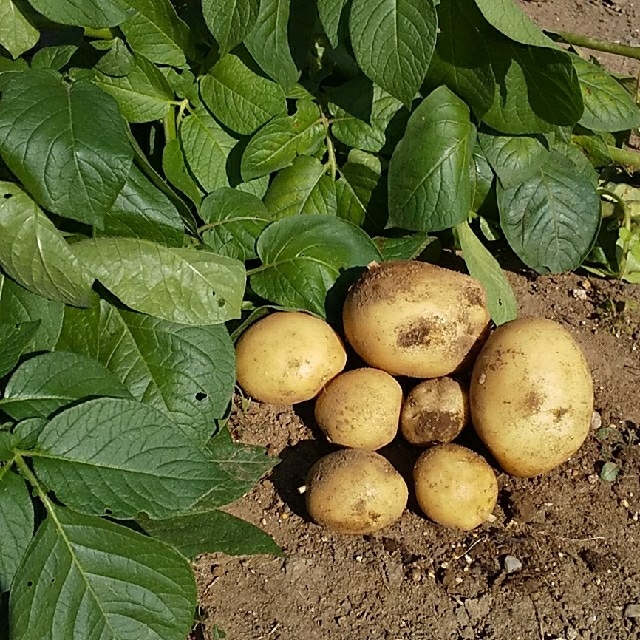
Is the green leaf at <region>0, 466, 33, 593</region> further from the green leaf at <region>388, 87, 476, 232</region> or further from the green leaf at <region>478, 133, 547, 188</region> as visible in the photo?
the green leaf at <region>478, 133, 547, 188</region>

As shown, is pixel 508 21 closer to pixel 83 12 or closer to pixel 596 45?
pixel 596 45

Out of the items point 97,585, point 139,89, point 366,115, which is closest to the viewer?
point 97,585

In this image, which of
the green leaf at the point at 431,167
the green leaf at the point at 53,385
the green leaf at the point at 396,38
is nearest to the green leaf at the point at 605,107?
the green leaf at the point at 431,167

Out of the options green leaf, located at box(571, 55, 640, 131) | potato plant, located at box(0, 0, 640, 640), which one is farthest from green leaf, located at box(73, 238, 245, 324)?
green leaf, located at box(571, 55, 640, 131)

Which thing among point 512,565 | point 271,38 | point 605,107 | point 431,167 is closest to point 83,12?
point 271,38

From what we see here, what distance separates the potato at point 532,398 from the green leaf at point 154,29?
78 centimetres

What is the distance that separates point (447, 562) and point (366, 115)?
84cm

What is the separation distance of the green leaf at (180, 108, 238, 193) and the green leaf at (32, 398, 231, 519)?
597 millimetres

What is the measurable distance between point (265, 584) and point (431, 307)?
1.75 feet

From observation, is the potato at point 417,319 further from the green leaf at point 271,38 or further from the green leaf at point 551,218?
the green leaf at point 271,38

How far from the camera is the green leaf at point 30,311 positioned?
166cm

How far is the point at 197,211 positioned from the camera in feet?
6.27

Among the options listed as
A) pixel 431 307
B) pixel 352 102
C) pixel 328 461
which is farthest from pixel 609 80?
pixel 328 461

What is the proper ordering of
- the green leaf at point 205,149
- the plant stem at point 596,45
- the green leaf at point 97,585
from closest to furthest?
the green leaf at point 97,585 → the green leaf at point 205,149 → the plant stem at point 596,45
